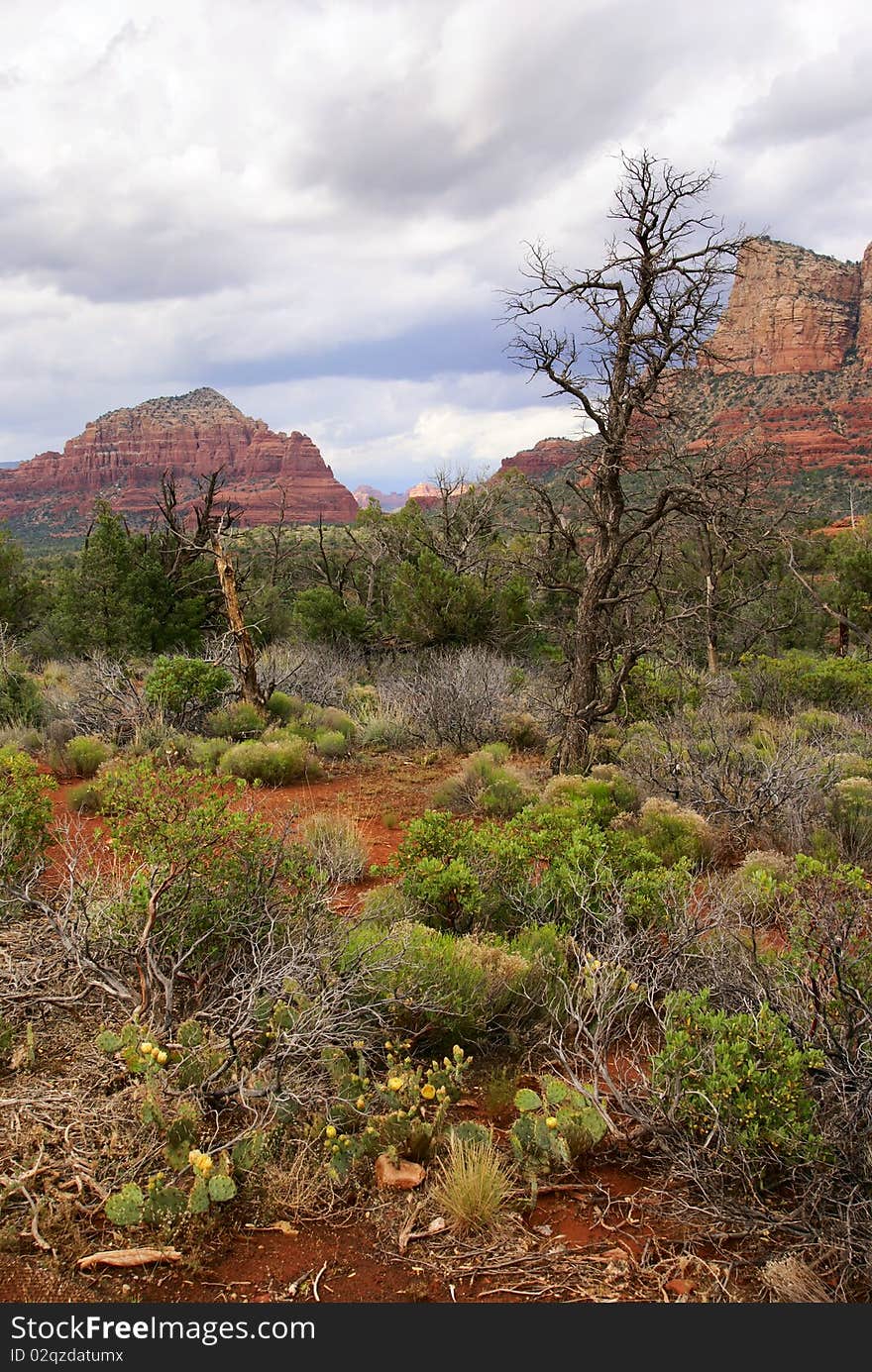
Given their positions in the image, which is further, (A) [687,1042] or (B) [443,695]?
(B) [443,695]

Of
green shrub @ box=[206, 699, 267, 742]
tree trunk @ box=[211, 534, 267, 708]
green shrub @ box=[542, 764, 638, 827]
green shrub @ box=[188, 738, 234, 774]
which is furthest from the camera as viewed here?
tree trunk @ box=[211, 534, 267, 708]

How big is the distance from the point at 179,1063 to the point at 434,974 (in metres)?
1.32

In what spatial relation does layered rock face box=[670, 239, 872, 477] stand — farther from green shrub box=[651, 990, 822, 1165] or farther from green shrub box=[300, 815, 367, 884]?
green shrub box=[651, 990, 822, 1165]

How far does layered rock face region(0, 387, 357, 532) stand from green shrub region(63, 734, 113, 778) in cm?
10355

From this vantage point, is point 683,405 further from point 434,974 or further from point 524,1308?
point 524,1308

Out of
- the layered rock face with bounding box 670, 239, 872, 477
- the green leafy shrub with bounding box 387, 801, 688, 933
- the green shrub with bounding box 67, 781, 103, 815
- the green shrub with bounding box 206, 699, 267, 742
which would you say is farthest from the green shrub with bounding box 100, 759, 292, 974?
the layered rock face with bounding box 670, 239, 872, 477

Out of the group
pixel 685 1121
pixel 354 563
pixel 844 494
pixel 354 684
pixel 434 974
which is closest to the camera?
pixel 685 1121

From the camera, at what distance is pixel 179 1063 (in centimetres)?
350

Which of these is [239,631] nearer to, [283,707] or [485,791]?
[283,707]

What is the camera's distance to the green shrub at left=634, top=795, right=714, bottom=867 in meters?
6.99

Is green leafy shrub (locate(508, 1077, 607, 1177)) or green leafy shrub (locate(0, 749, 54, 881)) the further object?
green leafy shrub (locate(0, 749, 54, 881))

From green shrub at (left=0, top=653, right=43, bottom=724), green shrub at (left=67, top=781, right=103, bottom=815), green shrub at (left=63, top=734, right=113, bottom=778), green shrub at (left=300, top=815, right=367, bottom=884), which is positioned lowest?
green shrub at (left=300, top=815, right=367, bottom=884)

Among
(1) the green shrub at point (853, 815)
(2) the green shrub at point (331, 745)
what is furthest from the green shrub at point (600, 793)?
(2) the green shrub at point (331, 745)

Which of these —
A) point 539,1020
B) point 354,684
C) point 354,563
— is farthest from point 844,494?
point 539,1020
